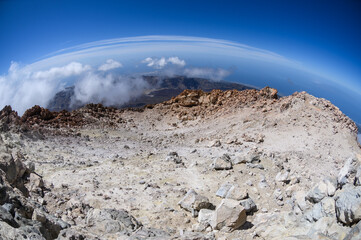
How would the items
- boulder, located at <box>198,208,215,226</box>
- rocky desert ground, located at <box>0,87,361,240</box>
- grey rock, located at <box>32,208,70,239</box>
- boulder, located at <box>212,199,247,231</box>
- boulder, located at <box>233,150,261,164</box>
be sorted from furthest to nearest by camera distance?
1. boulder, located at <box>233,150,261,164</box>
2. boulder, located at <box>198,208,215,226</box>
3. boulder, located at <box>212,199,247,231</box>
4. rocky desert ground, located at <box>0,87,361,240</box>
5. grey rock, located at <box>32,208,70,239</box>

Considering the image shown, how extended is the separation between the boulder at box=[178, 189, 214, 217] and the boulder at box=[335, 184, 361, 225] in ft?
15.8

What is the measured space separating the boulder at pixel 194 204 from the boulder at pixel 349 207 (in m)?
4.81

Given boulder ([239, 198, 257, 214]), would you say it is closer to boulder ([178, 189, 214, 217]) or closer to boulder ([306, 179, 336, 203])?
boulder ([178, 189, 214, 217])

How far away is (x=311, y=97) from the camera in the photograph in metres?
25.3

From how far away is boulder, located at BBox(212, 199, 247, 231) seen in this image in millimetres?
7250

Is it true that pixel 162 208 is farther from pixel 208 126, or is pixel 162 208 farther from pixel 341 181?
pixel 208 126

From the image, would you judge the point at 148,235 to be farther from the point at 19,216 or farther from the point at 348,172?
the point at 348,172

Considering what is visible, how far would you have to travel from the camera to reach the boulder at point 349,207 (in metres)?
4.88

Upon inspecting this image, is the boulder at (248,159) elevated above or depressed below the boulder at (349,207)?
above

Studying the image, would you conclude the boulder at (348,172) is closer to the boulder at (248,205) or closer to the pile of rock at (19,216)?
the boulder at (248,205)

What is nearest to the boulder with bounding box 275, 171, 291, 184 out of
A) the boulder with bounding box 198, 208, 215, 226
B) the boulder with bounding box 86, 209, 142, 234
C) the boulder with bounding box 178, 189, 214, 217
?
the boulder with bounding box 178, 189, 214, 217

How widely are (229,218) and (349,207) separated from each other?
3415 mm

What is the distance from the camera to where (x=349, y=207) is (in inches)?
199

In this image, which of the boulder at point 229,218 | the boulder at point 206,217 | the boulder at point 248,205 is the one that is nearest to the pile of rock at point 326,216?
the boulder at point 248,205
